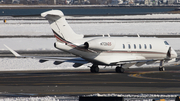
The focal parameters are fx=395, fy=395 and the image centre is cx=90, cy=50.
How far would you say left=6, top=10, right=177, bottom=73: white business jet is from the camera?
29.6 metres

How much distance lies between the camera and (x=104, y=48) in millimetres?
30375

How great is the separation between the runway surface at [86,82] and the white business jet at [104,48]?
39.8 inches

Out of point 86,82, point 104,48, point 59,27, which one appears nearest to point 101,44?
Answer: point 104,48

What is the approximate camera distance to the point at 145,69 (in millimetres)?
34281

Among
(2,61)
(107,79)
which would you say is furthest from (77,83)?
(2,61)

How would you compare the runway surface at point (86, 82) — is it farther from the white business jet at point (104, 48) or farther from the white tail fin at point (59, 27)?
the white tail fin at point (59, 27)

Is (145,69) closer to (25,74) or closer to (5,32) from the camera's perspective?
(25,74)

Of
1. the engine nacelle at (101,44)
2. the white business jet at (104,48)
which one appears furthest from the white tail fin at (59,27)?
the engine nacelle at (101,44)


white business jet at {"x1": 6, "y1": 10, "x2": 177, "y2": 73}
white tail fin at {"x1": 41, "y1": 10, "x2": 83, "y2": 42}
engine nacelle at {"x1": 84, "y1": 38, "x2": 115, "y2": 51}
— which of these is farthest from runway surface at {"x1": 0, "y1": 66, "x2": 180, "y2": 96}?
white tail fin at {"x1": 41, "y1": 10, "x2": 83, "y2": 42}

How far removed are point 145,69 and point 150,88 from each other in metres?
11.2

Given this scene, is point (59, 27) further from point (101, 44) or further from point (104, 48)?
point (104, 48)

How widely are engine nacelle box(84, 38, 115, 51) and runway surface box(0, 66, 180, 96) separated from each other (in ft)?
6.80

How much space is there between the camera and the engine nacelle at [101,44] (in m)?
29.5

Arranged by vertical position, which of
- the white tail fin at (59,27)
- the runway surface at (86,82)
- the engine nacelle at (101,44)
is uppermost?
the white tail fin at (59,27)
